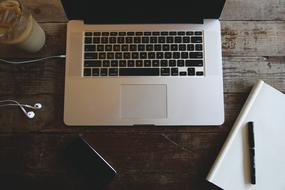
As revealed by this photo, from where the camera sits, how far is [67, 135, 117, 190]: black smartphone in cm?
80

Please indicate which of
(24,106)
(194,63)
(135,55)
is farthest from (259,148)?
(24,106)

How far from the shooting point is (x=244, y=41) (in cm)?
85

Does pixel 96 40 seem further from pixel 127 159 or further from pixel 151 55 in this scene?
pixel 127 159

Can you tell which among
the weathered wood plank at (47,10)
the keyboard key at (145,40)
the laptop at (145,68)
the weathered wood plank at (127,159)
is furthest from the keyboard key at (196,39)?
the weathered wood plank at (47,10)

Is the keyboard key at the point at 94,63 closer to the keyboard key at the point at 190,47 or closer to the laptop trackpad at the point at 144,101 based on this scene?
the laptop trackpad at the point at 144,101

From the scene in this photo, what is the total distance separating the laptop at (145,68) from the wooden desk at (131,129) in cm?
3

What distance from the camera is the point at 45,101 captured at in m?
0.84

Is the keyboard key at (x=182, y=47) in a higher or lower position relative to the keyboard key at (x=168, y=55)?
higher

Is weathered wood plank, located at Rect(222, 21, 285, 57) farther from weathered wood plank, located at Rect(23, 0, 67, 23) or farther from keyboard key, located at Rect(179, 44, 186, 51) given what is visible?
weathered wood plank, located at Rect(23, 0, 67, 23)

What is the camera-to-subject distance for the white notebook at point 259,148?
2.56 feet

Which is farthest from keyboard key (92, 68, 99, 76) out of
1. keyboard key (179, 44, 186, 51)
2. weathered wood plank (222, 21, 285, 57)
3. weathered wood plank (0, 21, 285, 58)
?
weathered wood plank (222, 21, 285, 57)

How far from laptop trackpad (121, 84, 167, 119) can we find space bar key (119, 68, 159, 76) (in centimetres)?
3

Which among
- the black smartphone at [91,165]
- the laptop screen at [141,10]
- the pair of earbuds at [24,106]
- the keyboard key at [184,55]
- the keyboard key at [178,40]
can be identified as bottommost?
the black smartphone at [91,165]

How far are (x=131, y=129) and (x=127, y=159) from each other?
0.07m
